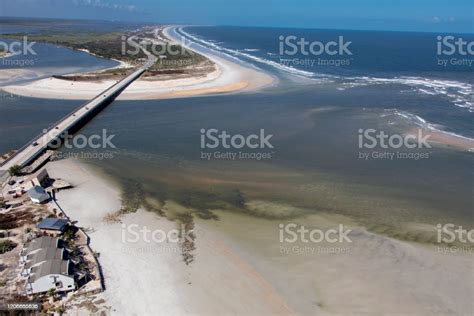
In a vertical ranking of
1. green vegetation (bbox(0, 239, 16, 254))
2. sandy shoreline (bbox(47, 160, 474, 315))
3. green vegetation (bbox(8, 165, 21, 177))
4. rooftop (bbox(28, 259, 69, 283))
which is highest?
green vegetation (bbox(8, 165, 21, 177))

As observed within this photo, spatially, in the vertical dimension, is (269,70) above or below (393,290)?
above

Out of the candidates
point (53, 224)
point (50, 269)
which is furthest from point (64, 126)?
point (50, 269)

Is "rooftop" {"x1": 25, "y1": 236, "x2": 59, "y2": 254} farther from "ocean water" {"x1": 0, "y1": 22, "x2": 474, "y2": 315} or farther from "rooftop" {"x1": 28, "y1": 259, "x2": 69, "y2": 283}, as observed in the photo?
"ocean water" {"x1": 0, "y1": 22, "x2": 474, "y2": 315}

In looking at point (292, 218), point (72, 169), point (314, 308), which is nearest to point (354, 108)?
point (292, 218)

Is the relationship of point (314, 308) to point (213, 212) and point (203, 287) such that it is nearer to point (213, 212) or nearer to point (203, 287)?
point (203, 287)

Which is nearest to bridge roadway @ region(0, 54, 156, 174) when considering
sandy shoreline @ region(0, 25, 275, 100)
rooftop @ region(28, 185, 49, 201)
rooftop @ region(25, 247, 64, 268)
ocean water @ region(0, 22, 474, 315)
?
ocean water @ region(0, 22, 474, 315)

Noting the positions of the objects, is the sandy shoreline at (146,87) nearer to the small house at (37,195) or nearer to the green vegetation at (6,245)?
the small house at (37,195)
